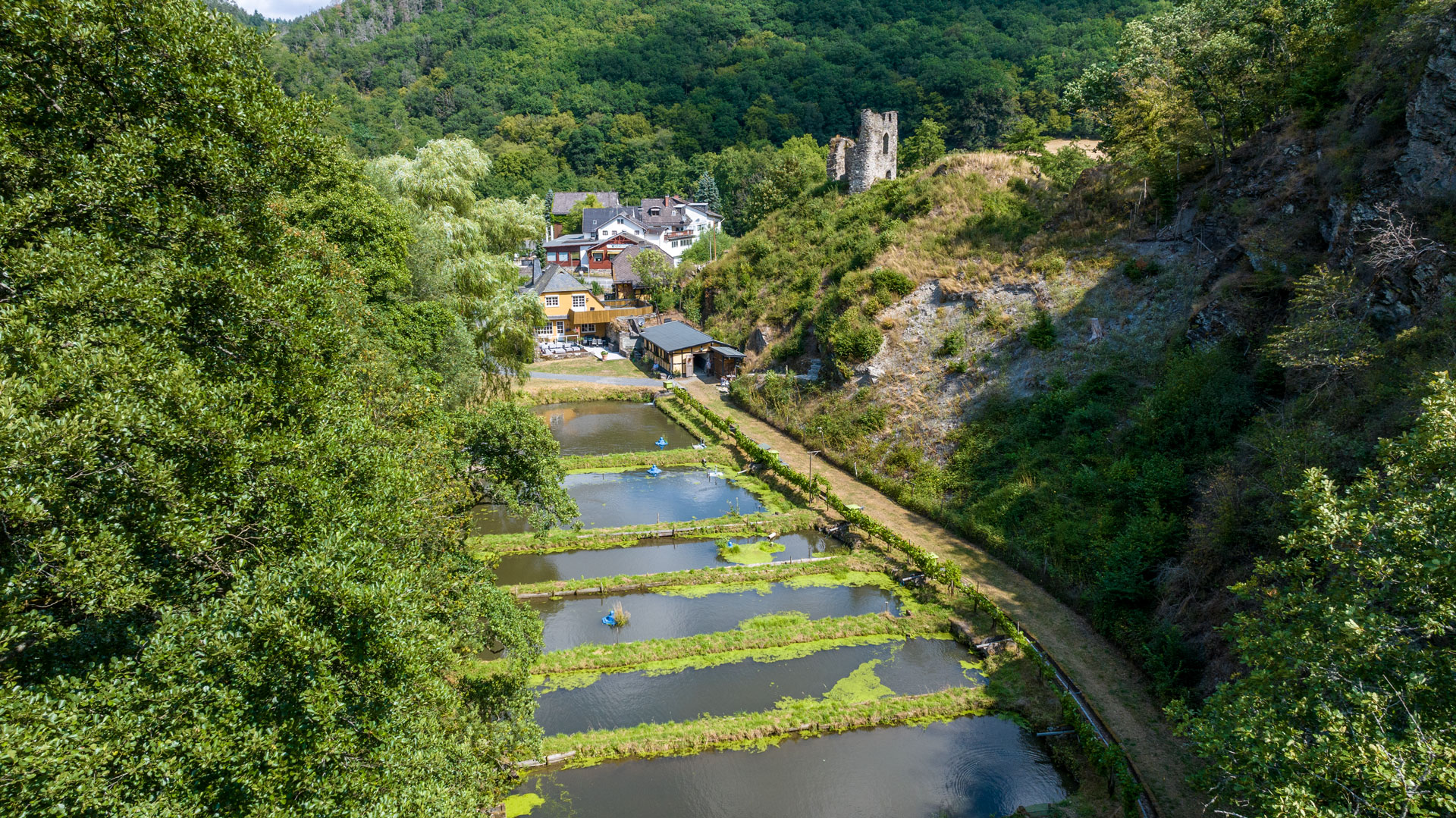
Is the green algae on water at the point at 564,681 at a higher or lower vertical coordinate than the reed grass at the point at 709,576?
lower

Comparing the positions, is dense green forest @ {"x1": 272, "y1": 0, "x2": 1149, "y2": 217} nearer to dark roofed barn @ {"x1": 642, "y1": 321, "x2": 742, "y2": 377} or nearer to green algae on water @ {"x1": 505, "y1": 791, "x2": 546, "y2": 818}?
dark roofed barn @ {"x1": 642, "y1": 321, "x2": 742, "y2": 377}

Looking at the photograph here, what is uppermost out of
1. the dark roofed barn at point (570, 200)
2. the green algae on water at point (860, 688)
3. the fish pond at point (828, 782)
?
the dark roofed barn at point (570, 200)

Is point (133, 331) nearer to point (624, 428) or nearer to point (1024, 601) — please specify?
point (1024, 601)

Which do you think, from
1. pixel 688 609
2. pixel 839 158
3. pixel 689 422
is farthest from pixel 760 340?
pixel 688 609

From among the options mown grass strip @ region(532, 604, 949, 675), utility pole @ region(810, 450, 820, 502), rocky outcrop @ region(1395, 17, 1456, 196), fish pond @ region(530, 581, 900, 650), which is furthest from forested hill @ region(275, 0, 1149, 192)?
mown grass strip @ region(532, 604, 949, 675)

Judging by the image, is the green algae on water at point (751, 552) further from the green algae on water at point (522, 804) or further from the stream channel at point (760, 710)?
the green algae on water at point (522, 804)

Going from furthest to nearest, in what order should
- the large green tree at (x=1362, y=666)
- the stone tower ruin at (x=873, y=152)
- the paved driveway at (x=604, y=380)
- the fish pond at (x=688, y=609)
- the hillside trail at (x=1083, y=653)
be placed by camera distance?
the stone tower ruin at (x=873, y=152)
the paved driveway at (x=604, y=380)
the fish pond at (x=688, y=609)
the hillside trail at (x=1083, y=653)
the large green tree at (x=1362, y=666)

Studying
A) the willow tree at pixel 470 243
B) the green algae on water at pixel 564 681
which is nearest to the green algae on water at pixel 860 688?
the green algae on water at pixel 564 681
